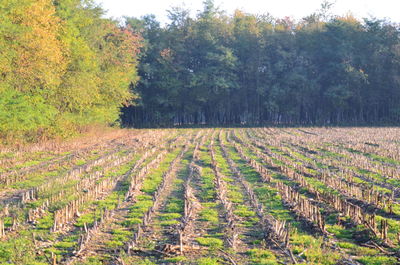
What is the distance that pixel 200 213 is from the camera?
37.6 ft

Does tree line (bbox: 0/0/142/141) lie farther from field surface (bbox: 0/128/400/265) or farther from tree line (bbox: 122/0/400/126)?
tree line (bbox: 122/0/400/126)

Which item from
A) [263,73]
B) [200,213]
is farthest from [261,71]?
[200,213]

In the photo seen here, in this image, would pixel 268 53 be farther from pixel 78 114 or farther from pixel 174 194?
pixel 174 194

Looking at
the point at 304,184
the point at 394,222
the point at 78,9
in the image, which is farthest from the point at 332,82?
the point at 394,222

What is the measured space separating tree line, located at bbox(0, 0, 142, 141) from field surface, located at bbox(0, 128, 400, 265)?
649cm

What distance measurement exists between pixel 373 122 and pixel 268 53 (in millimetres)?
19106

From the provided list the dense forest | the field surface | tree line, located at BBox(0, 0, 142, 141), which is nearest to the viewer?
the field surface

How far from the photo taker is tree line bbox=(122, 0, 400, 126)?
61.3m

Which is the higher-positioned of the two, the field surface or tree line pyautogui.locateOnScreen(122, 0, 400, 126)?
tree line pyautogui.locateOnScreen(122, 0, 400, 126)

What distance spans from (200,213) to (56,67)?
20591 millimetres

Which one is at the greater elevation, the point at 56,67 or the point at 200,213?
the point at 56,67

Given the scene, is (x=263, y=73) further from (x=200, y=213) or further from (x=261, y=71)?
(x=200, y=213)

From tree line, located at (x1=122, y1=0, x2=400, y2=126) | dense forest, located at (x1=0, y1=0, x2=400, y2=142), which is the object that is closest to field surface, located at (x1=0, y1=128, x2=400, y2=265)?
dense forest, located at (x1=0, y1=0, x2=400, y2=142)

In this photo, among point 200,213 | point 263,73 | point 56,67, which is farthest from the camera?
point 263,73
